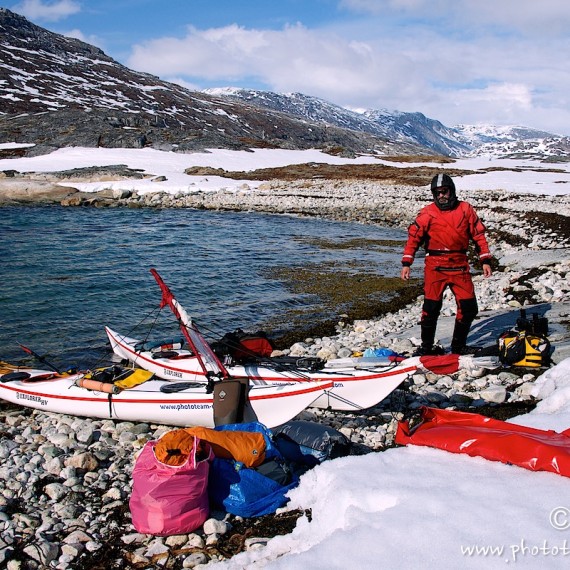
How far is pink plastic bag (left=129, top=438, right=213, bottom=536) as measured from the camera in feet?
13.8

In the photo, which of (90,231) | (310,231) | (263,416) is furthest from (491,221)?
(263,416)

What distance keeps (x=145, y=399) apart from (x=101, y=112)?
69279 mm

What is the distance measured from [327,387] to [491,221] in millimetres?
20402

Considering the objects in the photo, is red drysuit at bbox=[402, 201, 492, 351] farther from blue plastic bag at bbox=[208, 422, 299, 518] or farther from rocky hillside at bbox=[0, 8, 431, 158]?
rocky hillside at bbox=[0, 8, 431, 158]

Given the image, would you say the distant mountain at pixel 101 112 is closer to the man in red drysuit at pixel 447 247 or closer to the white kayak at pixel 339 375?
the white kayak at pixel 339 375

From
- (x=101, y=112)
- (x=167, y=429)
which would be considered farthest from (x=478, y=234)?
(x=101, y=112)

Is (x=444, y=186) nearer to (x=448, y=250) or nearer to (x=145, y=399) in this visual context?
(x=448, y=250)

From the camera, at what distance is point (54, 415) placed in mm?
7230

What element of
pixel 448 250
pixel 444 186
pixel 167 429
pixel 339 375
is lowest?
pixel 167 429

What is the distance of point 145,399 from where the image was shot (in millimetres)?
6750

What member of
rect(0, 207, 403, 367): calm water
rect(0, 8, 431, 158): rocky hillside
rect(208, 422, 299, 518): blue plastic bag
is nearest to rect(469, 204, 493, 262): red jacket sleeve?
rect(208, 422, 299, 518): blue plastic bag

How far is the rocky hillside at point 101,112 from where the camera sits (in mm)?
58969

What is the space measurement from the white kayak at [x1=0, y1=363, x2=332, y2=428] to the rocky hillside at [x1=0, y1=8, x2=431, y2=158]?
2016 inches

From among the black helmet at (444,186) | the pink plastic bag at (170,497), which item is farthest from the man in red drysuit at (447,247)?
the pink plastic bag at (170,497)
